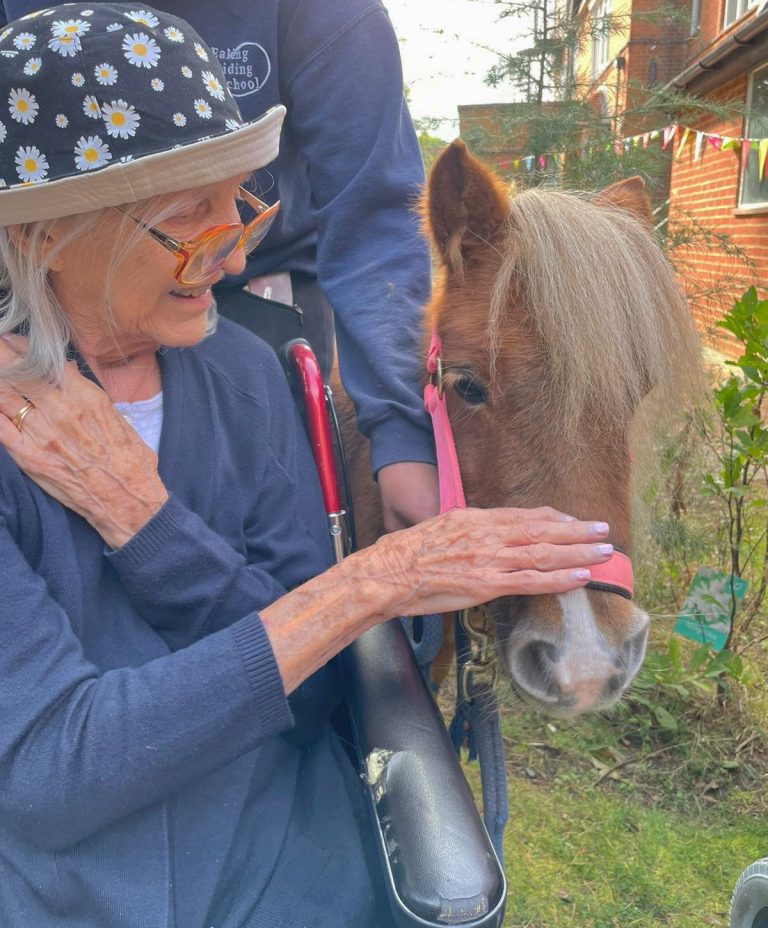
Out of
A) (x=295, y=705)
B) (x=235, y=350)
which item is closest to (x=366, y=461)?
(x=235, y=350)

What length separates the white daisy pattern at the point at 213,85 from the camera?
1566 mm

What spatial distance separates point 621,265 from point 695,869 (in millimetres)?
2515

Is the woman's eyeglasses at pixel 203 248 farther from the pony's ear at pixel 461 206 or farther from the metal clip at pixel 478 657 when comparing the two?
the metal clip at pixel 478 657

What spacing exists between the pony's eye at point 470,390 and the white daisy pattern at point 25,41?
1.08 meters

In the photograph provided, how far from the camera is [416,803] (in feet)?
4.50

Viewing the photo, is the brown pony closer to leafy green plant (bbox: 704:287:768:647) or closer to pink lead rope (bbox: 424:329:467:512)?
pink lead rope (bbox: 424:329:467:512)

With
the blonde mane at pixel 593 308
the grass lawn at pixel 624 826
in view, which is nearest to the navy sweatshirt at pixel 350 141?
the blonde mane at pixel 593 308

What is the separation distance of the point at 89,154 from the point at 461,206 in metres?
0.94

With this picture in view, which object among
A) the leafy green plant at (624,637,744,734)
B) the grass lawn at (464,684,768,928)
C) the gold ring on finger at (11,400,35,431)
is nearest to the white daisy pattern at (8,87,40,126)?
the gold ring on finger at (11,400,35,431)

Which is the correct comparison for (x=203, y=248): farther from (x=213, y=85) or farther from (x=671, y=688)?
(x=671, y=688)

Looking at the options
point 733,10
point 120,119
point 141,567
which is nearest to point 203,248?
point 120,119

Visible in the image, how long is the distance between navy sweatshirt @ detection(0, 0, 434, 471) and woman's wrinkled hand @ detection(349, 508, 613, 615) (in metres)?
0.63

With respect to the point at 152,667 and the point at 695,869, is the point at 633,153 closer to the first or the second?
the point at 695,869

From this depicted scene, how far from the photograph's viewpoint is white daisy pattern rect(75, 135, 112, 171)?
4.72ft
